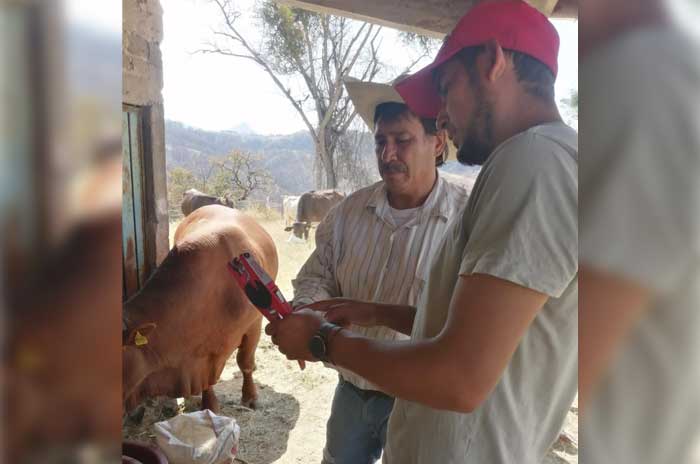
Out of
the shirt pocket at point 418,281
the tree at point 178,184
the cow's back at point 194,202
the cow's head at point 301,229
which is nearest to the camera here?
the shirt pocket at point 418,281

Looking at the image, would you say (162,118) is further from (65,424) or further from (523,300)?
(65,424)

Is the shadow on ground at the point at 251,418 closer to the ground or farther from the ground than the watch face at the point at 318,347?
closer to the ground

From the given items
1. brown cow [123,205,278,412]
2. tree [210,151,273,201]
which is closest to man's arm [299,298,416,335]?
brown cow [123,205,278,412]

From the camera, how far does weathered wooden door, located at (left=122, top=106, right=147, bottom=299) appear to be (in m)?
3.67

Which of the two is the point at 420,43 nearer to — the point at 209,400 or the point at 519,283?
the point at 209,400

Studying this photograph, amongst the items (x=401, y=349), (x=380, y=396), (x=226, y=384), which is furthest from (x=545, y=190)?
(x=226, y=384)

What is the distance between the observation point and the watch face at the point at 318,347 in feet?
3.75

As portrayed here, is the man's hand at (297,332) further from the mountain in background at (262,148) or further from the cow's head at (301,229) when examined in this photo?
the mountain in background at (262,148)

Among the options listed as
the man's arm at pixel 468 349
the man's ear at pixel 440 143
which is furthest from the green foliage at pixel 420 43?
the man's arm at pixel 468 349

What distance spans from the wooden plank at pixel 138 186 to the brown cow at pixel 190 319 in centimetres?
23

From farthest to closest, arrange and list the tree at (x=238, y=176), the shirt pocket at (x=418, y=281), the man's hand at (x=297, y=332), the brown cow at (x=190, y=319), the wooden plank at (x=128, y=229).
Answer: the tree at (x=238, y=176) → the wooden plank at (x=128, y=229) → the brown cow at (x=190, y=319) → the shirt pocket at (x=418, y=281) → the man's hand at (x=297, y=332)

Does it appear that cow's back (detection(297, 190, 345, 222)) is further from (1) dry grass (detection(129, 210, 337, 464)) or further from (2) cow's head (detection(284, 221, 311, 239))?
(1) dry grass (detection(129, 210, 337, 464))

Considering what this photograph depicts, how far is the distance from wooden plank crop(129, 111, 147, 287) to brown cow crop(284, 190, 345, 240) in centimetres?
985

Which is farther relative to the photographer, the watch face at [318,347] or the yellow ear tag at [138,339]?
the yellow ear tag at [138,339]
